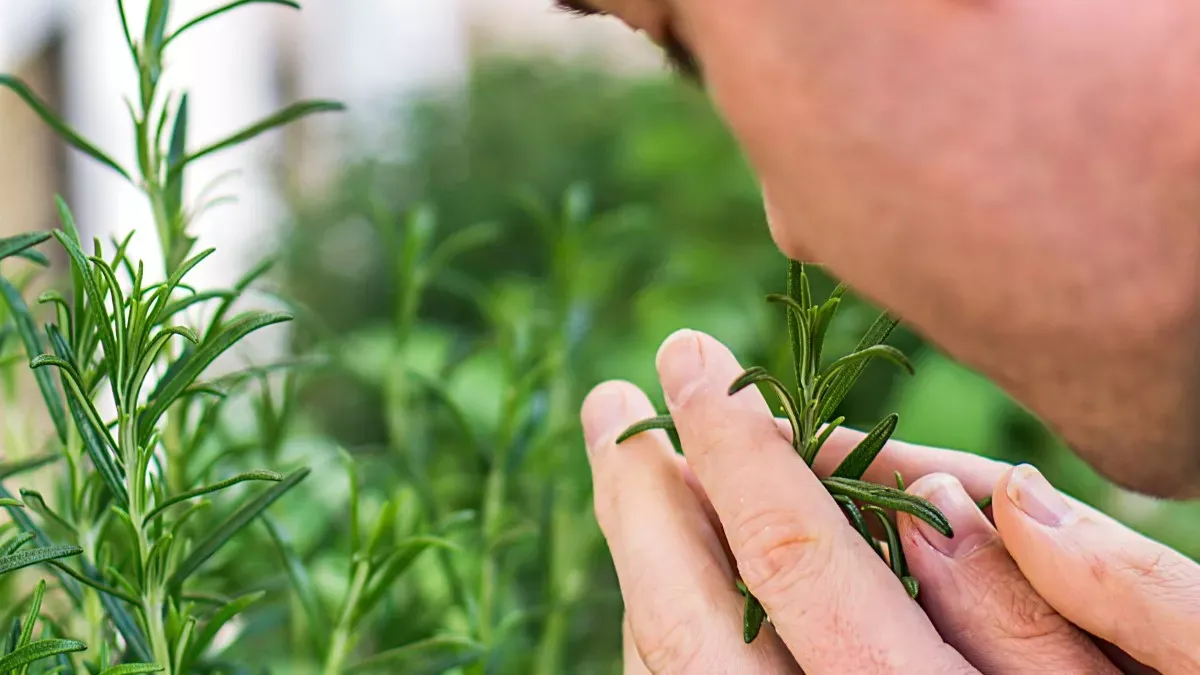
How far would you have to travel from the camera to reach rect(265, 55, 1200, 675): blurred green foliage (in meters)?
0.72

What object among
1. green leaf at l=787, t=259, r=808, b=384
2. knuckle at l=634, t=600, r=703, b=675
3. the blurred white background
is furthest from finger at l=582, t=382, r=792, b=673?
the blurred white background

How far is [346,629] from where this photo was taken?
499 mm

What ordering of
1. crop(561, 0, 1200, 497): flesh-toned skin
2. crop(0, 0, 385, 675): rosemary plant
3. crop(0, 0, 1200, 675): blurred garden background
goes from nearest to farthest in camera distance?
crop(561, 0, 1200, 497): flesh-toned skin → crop(0, 0, 385, 675): rosemary plant → crop(0, 0, 1200, 675): blurred garden background

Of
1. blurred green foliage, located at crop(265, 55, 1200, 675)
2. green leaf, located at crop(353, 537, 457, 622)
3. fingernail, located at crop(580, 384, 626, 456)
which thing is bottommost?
blurred green foliage, located at crop(265, 55, 1200, 675)

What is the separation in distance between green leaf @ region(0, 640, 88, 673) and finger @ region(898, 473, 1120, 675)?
13.1 inches

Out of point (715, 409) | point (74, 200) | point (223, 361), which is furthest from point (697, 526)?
point (74, 200)

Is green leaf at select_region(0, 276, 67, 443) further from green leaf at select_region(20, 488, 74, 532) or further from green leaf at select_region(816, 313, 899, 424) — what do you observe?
green leaf at select_region(816, 313, 899, 424)

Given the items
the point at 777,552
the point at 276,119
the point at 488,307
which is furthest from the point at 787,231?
the point at 488,307

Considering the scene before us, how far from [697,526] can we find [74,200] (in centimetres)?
190

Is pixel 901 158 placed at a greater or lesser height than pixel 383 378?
greater

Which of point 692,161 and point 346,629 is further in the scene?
point 692,161

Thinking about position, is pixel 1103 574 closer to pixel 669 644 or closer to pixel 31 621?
pixel 669 644

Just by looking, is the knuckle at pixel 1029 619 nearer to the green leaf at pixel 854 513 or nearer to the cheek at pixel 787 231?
the green leaf at pixel 854 513

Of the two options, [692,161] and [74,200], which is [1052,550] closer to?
[692,161]
